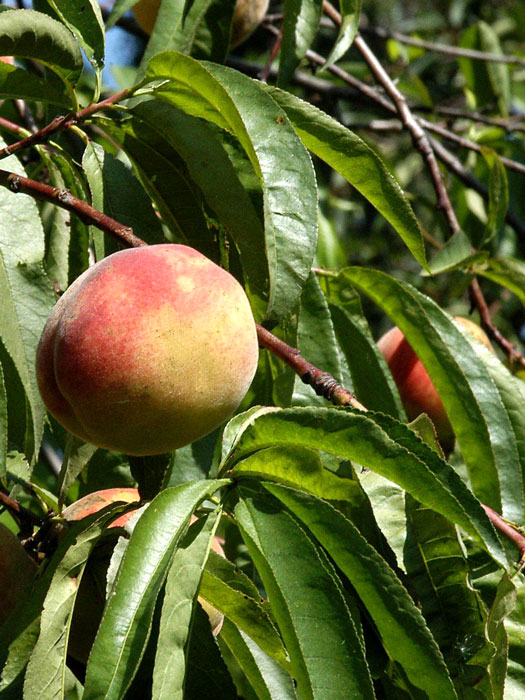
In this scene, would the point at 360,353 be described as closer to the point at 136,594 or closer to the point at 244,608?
the point at 244,608

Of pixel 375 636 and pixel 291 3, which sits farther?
pixel 291 3

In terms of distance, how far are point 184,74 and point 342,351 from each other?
0.53m

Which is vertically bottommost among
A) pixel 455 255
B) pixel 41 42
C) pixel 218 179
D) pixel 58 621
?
pixel 58 621

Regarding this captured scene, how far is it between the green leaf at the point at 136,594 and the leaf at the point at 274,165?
21cm

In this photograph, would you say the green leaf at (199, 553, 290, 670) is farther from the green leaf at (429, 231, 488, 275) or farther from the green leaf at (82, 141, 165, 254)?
the green leaf at (429, 231, 488, 275)

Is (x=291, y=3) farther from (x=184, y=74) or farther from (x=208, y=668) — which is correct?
(x=208, y=668)

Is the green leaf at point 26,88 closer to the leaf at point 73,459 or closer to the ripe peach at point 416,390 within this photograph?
the leaf at point 73,459

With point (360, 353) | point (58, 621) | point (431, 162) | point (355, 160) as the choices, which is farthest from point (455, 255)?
point (58, 621)

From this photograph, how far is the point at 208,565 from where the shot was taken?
96cm

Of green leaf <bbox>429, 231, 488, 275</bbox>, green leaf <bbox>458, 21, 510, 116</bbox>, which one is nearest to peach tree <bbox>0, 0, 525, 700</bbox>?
green leaf <bbox>429, 231, 488, 275</bbox>

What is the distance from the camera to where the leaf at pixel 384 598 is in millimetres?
820

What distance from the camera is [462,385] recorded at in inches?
46.8

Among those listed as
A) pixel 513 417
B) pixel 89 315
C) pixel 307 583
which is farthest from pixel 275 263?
pixel 513 417

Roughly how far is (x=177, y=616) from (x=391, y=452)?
23 centimetres
